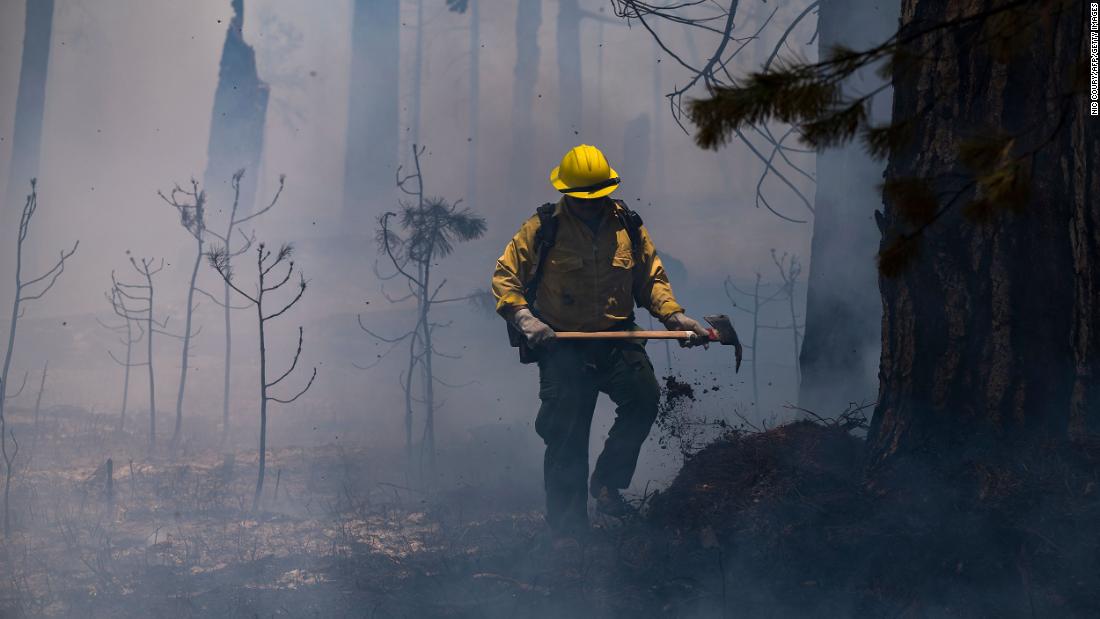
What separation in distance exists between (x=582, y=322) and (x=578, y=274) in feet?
0.86

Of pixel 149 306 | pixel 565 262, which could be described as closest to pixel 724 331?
pixel 565 262

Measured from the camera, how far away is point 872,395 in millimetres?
6488

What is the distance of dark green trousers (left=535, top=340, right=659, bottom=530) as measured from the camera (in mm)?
4555

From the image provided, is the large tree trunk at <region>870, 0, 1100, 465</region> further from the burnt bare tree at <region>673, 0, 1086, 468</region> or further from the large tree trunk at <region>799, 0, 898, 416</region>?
the large tree trunk at <region>799, 0, 898, 416</region>

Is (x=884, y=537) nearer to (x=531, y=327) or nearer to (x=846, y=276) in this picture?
(x=531, y=327)

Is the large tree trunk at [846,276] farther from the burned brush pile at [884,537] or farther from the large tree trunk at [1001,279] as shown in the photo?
the large tree trunk at [1001,279]

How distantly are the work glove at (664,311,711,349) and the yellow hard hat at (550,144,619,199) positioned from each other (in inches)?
30.5

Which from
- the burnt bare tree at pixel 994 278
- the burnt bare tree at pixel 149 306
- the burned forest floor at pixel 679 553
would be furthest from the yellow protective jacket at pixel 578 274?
the burnt bare tree at pixel 149 306

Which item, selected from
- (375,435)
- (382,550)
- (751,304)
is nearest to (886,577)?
(382,550)

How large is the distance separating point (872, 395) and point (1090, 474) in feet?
10.7

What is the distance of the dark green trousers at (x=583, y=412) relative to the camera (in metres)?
4.55

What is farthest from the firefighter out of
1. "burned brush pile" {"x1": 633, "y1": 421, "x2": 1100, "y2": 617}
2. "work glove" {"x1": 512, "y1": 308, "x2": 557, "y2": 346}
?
"burned brush pile" {"x1": 633, "y1": 421, "x2": 1100, "y2": 617}

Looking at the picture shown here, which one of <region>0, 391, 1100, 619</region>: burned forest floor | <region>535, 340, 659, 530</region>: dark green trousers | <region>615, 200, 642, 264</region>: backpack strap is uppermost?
<region>615, 200, 642, 264</region>: backpack strap

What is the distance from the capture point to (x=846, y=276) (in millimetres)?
6496
